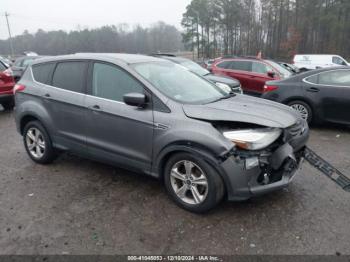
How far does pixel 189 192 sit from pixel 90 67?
2.11m

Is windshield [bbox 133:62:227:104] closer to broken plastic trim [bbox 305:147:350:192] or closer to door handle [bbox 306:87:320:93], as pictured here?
broken plastic trim [bbox 305:147:350:192]

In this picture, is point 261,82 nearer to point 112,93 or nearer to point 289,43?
point 112,93

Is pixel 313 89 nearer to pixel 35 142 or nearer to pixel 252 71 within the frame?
pixel 252 71

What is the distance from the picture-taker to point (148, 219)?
3170mm

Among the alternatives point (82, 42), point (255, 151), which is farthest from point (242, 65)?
point (82, 42)

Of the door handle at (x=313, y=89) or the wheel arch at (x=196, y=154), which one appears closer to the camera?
the wheel arch at (x=196, y=154)

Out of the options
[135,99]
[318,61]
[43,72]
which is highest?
[43,72]

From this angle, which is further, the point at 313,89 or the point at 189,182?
the point at 313,89

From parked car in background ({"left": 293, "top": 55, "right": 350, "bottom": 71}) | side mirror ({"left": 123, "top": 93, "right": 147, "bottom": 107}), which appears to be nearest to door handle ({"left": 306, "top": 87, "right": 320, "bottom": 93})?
side mirror ({"left": 123, "top": 93, "right": 147, "bottom": 107})

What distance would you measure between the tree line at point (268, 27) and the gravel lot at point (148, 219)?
45.4 m

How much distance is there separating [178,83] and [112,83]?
0.84m

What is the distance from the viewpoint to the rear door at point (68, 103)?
400 cm

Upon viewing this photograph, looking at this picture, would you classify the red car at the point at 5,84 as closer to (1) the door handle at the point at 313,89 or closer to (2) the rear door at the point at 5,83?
(2) the rear door at the point at 5,83

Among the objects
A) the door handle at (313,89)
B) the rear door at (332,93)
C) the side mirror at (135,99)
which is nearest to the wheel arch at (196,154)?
the side mirror at (135,99)
